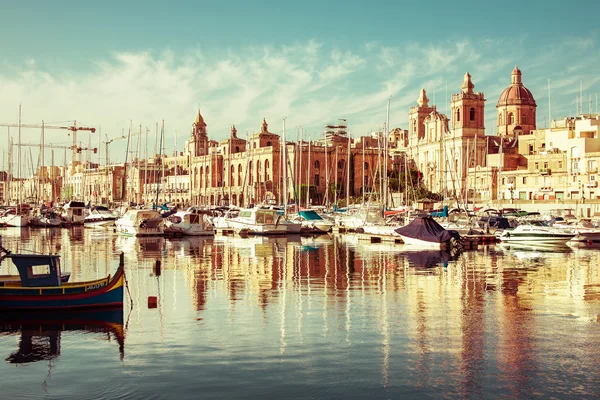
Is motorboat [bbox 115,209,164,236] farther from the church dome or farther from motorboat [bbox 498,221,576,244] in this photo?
the church dome

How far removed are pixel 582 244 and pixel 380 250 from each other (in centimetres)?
Result: 1545

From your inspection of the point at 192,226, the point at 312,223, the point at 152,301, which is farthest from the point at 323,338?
the point at 312,223

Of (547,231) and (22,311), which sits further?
(547,231)

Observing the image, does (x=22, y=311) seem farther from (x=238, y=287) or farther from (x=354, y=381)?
(x=354, y=381)

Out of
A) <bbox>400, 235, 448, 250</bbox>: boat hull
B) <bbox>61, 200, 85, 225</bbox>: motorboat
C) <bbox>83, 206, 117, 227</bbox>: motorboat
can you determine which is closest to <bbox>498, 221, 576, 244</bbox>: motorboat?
<bbox>400, 235, 448, 250</bbox>: boat hull

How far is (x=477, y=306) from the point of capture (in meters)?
23.3

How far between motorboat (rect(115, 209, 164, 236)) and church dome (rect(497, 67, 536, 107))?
80712 millimetres

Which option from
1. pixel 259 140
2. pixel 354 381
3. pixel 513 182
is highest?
pixel 259 140

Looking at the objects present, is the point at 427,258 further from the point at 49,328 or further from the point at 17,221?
the point at 17,221

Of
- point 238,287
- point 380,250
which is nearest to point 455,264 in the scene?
point 380,250

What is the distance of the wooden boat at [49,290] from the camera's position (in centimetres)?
2098

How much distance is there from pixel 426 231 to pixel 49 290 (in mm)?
29416

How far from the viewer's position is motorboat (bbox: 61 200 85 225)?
Result: 81812mm

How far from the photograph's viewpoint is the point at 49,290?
2116cm
